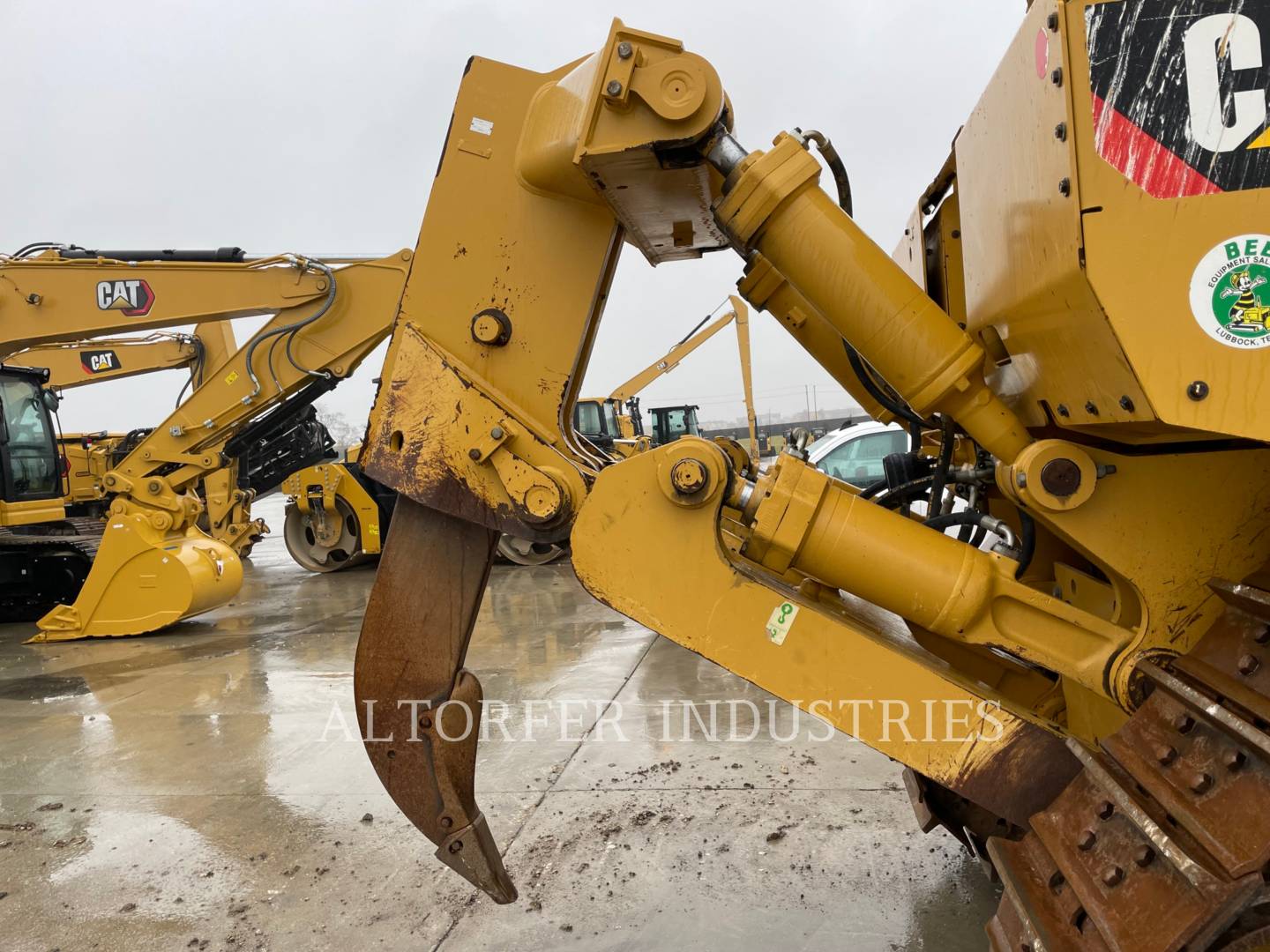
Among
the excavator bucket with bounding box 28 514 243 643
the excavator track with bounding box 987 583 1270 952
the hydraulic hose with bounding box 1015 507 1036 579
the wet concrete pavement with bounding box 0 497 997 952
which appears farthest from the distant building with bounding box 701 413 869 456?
the excavator track with bounding box 987 583 1270 952

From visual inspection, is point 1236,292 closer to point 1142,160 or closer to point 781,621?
point 1142,160

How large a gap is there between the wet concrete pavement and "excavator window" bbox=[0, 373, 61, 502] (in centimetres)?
378

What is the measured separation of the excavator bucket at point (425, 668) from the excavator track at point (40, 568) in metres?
7.91

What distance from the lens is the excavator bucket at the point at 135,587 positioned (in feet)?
24.6

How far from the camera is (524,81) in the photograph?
84.1 inches

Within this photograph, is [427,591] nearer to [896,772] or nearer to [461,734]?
[461,734]

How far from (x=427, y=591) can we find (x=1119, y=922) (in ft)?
5.47

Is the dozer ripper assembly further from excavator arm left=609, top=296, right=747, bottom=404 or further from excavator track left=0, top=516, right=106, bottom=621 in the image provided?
excavator arm left=609, top=296, right=747, bottom=404

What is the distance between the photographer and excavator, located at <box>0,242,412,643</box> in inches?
283

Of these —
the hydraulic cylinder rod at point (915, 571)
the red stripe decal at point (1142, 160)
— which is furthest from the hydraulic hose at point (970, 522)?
the red stripe decal at point (1142, 160)

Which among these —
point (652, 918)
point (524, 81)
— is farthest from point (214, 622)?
point (524, 81)

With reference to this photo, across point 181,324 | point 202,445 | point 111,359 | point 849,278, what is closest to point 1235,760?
point 849,278

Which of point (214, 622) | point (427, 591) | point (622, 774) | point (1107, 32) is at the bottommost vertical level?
point (214, 622)

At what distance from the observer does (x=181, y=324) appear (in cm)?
744
